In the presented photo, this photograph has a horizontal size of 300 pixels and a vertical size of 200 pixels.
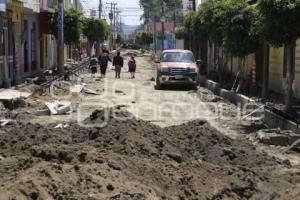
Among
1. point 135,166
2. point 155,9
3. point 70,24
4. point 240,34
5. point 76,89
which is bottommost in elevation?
point 76,89

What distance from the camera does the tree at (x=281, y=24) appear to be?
1360cm

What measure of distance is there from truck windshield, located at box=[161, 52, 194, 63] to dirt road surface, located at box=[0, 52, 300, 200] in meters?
14.0

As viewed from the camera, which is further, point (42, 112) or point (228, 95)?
point (228, 95)

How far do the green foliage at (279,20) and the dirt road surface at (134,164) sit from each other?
91.9 inches

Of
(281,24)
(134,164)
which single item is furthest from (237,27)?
(134,164)

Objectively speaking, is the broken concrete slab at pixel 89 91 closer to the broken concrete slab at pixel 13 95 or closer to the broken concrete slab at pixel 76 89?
the broken concrete slab at pixel 76 89

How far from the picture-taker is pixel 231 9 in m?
22.3

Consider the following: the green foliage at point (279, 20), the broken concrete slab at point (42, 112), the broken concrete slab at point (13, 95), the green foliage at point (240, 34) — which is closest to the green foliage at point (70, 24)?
the broken concrete slab at point (13, 95)

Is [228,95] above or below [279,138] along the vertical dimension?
below

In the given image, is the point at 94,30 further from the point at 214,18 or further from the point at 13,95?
the point at 13,95

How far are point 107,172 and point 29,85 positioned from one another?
17.0 metres

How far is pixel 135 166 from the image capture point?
27.5 feet

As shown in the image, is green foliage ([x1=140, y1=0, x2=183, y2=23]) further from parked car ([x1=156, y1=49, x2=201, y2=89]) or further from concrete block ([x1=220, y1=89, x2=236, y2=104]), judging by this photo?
concrete block ([x1=220, y1=89, x2=236, y2=104])

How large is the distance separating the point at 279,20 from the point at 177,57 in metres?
14.6
